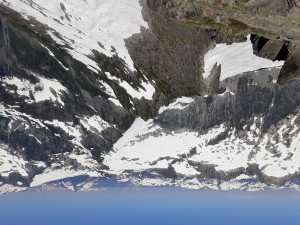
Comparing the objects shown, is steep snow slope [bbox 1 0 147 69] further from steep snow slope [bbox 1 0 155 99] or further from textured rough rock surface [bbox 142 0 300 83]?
textured rough rock surface [bbox 142 0 300 83]

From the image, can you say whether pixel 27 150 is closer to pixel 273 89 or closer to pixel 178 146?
pixel 178 146

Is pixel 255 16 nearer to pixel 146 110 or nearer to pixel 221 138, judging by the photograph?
pixel 146 110

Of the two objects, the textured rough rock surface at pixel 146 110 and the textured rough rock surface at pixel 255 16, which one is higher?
the textured rough rock surface at pixel 146 110

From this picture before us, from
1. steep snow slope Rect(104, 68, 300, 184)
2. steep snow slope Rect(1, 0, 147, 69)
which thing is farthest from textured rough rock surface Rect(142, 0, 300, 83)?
steep snow slope Rect(104, 68, 300, 184)

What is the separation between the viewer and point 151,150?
4973 inches

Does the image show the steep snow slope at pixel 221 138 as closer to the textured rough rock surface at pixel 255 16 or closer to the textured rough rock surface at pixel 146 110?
the textured rough rock surface at pixel 146 110

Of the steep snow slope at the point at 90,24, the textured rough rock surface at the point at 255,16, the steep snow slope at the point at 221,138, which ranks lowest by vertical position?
the textured rough rock surface at the point at 255,16

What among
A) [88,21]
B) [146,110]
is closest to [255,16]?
[146,110]

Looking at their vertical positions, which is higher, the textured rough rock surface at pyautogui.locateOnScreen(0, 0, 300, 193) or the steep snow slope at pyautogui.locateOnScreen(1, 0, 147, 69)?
the steep snow slope at pyautogui.locateOnScreen(1, 0, 147, 69)

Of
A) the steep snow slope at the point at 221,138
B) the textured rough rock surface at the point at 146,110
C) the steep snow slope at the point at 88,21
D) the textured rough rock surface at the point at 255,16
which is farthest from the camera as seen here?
the steep snow slope at the point at 221,138

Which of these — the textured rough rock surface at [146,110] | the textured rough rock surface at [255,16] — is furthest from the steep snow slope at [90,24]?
the textured rough rock surface at [255,16]

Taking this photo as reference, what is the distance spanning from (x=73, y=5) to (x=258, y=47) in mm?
66108

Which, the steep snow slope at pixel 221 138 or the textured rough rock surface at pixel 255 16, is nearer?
the textured rough rock surface at pixel 255 16

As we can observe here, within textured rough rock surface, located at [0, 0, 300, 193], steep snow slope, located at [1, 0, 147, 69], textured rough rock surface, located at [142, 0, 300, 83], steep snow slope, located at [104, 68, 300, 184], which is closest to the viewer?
textured rough rock surface, located at [142, 0, 300, 83]
